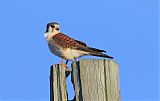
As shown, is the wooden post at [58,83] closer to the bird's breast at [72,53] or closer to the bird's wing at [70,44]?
the bird's wing at [70,44]

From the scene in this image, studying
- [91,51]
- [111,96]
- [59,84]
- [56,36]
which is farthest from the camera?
[56,36]

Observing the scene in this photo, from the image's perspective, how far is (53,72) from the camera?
16.8ft

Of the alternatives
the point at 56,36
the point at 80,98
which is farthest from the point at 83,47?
the point at 80,98

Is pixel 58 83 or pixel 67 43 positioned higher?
pixel 67 43

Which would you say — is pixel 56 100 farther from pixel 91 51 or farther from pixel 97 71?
pixel 91 51

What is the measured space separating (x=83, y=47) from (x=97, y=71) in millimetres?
3942

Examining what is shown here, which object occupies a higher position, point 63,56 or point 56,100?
point 63,56

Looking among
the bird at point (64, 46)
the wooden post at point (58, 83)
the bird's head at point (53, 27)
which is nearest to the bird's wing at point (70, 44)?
the bird at point (64, 46)

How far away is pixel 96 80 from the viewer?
4602 millimetres

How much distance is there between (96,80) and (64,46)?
4476 mm

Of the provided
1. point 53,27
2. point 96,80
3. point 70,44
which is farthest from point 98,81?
point 53,27

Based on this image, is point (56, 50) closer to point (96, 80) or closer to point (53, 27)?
point (53, 27)

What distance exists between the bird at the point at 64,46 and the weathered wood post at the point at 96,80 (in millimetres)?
3295

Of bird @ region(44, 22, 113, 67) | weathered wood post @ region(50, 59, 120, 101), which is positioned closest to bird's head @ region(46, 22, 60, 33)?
bird @ region(44, 22, 113, 67)
